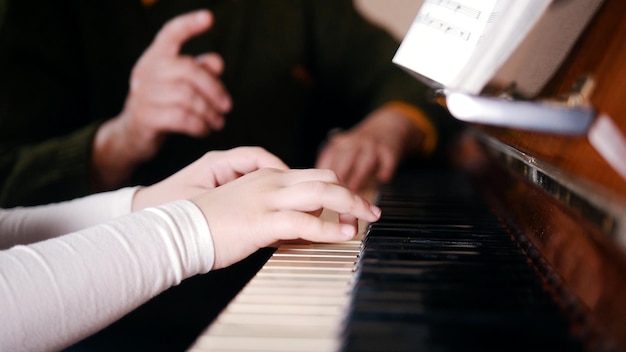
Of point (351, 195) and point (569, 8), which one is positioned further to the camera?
point (569, 8)

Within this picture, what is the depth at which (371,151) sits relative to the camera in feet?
3.84

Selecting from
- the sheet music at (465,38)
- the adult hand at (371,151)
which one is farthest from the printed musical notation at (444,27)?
the adult hand at (371,151)

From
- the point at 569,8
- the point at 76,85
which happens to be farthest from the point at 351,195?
the point at 76,85

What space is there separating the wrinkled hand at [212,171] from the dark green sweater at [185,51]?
449mm

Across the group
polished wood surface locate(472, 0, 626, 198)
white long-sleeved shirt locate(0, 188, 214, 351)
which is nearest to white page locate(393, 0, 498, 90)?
polished wood surface locate(472, 0, 626, 198)

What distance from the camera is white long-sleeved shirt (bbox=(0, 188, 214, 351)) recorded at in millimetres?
517

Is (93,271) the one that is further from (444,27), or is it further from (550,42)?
(550,42)

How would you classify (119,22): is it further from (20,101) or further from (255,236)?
(255,236)

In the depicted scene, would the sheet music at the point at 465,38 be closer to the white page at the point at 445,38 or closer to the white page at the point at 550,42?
the white page at the point at 445,38

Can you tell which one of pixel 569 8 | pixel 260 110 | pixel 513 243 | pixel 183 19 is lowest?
pixel 260 110

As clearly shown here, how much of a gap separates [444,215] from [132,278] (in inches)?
15.0

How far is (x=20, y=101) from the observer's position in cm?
121

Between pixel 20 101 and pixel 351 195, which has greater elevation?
pixel 351 195

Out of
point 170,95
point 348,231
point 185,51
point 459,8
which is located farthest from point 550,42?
point 185,51
